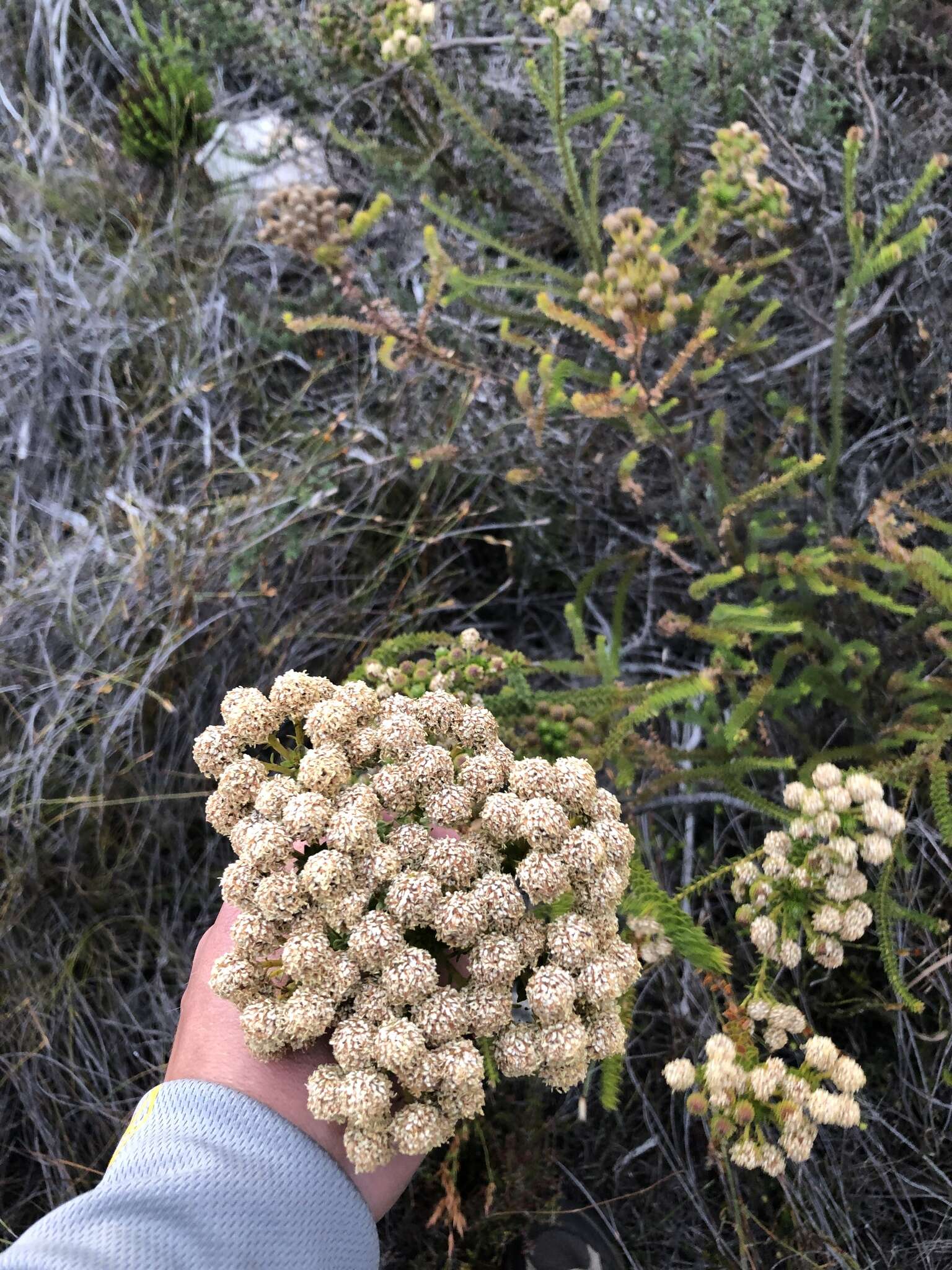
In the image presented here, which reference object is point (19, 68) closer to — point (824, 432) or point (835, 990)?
point (824, 432)

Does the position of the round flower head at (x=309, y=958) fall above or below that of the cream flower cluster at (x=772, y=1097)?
above

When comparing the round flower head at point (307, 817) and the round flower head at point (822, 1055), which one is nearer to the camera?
the round flower head at point (307, 817)

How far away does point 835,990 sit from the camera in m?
2.11

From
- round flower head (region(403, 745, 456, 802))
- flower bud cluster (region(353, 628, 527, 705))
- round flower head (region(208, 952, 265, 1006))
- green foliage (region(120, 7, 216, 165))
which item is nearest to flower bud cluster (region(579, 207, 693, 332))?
flower bud cluster (region(353, 628, 527, 705))

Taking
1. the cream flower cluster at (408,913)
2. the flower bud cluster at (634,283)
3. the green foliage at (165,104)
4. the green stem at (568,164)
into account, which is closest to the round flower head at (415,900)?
the cream flower cluster at (408,913)

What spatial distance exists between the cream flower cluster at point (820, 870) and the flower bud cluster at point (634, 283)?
988 mm

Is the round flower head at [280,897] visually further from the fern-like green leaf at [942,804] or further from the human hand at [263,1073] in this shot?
the fern-like green leaf at [942,804]

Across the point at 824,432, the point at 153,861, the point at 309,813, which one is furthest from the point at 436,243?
the point at 153,861

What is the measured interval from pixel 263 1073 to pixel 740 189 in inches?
81.5

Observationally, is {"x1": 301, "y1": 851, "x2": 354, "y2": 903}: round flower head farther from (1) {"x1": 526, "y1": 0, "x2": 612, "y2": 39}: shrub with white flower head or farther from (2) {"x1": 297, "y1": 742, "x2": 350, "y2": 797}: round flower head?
(1) {"x1": 526, "y1": 0, "x2": 612, "y2": 39}: shrub with white flower head

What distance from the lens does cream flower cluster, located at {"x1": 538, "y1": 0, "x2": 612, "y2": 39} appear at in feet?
6.09

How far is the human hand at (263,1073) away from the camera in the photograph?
4.27 feet

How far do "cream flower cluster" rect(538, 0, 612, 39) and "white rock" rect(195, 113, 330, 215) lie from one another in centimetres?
138

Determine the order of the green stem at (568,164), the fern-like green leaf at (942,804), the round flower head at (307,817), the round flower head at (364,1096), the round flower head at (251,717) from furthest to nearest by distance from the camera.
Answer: the green stem at (568,164) < the fern-like green leaf at (942,804) < the round flower head at (251,717) < the round flower head at (307,817) < the round flower head at (364,1096)
